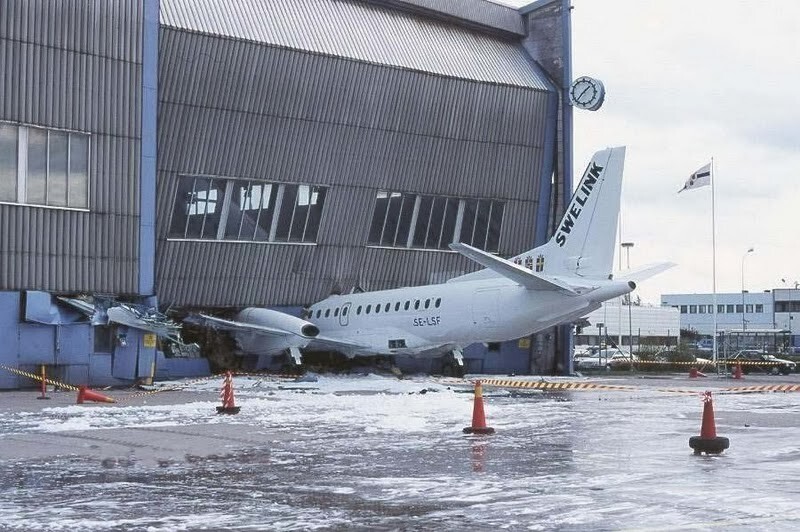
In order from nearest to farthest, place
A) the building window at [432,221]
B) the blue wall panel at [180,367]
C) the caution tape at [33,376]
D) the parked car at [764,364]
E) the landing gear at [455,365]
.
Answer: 1. the caution tape at [33,376]
2. the landing gear at [455,365]
3. the blue wall panel at [180,367]
4. the building window at [432,221]
5. the parked car at [764,364]

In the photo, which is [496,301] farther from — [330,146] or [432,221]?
[432,221]

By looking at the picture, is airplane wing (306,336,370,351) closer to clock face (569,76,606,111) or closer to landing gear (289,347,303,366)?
landing gear (289,347,303,366)

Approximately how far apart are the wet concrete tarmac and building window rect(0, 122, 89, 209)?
1274cm

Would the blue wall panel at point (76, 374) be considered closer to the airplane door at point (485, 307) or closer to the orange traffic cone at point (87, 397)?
the orange traffic cone at point (87, 397)

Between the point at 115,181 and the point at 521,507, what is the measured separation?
29.9 m

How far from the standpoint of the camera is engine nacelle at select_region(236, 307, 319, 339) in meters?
41.5

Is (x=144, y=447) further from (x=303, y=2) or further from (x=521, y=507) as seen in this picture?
(x=303, y=2)

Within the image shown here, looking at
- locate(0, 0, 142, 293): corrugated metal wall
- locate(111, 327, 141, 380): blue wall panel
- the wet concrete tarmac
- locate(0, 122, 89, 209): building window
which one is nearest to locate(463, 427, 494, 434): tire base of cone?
the wet concrete tarmac

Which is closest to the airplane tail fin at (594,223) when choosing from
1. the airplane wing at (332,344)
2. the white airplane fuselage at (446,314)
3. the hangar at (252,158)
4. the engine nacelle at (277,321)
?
the white airplane fuselage at (446,314)

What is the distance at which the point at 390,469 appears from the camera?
14172 millimetres

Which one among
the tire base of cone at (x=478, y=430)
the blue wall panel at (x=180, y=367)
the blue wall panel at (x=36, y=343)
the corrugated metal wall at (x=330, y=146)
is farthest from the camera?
the blue wall panel at (x=180, y=367)

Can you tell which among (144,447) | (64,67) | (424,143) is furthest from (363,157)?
(144,447)

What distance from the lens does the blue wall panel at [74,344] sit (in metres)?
37.8

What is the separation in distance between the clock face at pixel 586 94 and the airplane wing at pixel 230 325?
59.5 ft
